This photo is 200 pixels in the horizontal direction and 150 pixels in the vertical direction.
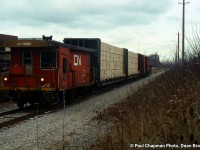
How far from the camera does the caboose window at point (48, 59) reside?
15534mm

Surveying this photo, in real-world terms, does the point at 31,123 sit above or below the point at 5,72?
below

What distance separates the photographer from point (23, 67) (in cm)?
1573

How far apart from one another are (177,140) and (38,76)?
37.5 ft

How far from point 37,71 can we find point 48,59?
0.73 metres

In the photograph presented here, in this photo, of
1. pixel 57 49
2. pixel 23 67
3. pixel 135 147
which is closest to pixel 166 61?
pixel 57 49

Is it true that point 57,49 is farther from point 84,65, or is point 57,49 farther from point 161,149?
point 161,149

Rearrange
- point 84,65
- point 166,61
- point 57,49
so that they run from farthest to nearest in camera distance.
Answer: point 84,65 < point 57,49 < point 166,61

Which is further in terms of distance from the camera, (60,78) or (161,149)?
(60,78)

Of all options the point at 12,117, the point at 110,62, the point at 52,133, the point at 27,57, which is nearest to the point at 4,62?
the point at 27,57

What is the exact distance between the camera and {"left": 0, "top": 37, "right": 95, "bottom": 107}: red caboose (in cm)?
1532

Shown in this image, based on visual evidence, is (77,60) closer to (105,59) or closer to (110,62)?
(105,59)

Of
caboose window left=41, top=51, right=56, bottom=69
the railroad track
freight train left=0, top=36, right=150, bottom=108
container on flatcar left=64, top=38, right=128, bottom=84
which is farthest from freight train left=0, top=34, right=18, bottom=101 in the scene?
container on flatcar left=64, top=38, right=128, bottom=84

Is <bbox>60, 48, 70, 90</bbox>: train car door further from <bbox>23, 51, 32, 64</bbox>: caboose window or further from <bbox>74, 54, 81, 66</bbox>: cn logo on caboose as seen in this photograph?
<bbox>74, 54, 81, 66</bbox>: cn logo on caboose

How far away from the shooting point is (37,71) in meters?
15.7
